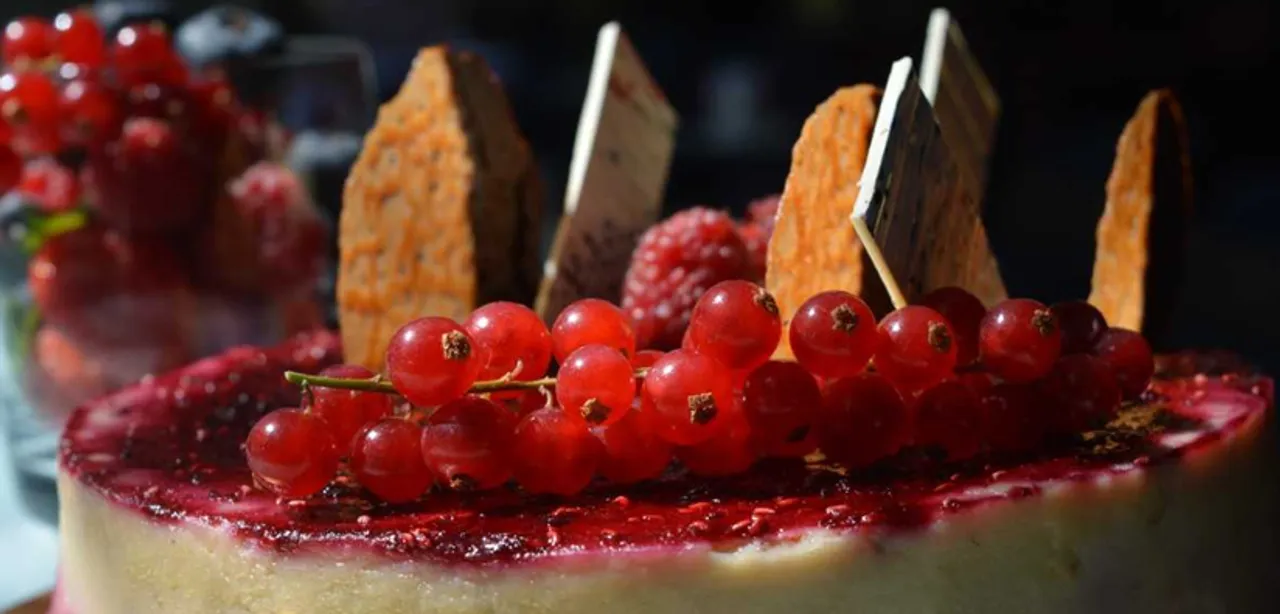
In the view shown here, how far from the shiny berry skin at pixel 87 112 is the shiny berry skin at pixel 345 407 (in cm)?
106

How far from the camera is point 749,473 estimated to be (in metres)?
1.17

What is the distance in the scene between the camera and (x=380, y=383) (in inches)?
43.0

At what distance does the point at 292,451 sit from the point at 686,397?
0.31 metres

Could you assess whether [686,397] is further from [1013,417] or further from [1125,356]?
[1125,356]

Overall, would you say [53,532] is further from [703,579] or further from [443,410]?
[703,579]

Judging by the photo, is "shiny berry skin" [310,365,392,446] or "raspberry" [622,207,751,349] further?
"raspberry" [622,207,751,349]

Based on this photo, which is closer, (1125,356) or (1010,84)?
(1125,356)

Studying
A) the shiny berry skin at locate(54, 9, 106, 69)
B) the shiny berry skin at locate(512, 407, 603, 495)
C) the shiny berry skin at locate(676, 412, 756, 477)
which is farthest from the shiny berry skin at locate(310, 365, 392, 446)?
the shiny berry skin at locate(54, 9, 106, 69)

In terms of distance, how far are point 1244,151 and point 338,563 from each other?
3876 mm

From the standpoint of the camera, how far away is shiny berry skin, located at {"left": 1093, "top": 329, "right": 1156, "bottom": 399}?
48.4 inches

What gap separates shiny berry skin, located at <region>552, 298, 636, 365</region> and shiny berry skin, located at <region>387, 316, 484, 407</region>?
99 millimetres

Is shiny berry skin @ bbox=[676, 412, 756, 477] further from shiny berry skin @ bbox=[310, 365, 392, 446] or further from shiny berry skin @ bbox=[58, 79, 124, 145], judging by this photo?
shiny berry skin @ bbox=[58, 79, 124, 145]

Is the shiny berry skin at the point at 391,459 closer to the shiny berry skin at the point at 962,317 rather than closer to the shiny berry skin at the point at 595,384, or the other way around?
the shiny berry skin at the point at 595,384

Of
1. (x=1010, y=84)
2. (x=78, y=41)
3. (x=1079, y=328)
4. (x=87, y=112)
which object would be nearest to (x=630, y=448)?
(x=1079, y=328)
